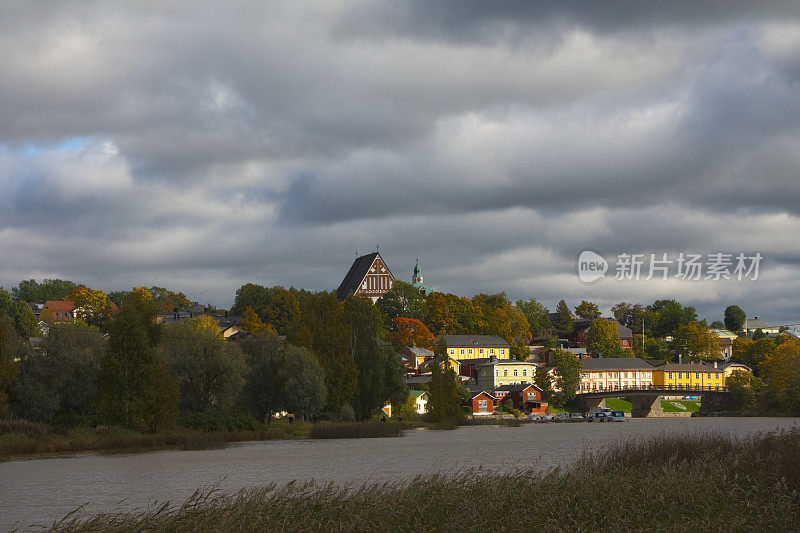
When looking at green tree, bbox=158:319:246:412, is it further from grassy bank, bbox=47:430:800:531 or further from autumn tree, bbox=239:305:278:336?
autumn tree, bbox=239:305:278:336

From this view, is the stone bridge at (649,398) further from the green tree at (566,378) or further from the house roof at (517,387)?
the house roof at (517,387)

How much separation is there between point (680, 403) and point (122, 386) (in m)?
137

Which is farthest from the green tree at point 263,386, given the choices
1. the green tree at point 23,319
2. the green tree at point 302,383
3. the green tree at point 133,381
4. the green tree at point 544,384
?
the green tree at point 544,384

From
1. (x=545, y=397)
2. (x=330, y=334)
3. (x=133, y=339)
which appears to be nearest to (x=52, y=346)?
(x=133, y=339)

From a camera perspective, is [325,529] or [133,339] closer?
[325,529]

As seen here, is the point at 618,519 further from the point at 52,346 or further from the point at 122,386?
the point at 52,346

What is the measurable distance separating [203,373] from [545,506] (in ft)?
222

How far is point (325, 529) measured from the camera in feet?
70.4

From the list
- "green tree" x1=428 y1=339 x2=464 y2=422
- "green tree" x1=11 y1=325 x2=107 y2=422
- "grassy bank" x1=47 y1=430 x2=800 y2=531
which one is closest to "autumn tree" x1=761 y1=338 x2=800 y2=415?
"green tree" x1=428 y1=339 x2=464 y2=422

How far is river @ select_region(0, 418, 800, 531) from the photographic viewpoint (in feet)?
123

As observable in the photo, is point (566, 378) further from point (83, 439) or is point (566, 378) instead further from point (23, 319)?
point (83, 439)

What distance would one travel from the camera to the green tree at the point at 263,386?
307 ft

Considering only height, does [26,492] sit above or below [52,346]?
below

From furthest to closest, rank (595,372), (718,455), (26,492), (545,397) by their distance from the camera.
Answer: (595,372), (545,397), (26,492), (718,455)
